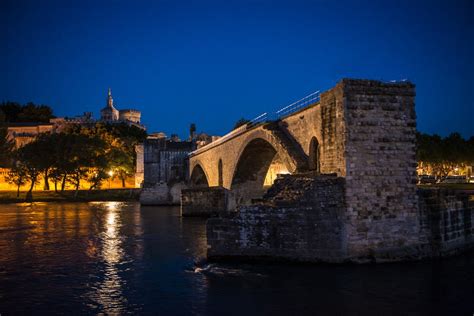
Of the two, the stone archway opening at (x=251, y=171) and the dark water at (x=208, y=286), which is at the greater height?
the stone archway opening at (x=251, y=171)

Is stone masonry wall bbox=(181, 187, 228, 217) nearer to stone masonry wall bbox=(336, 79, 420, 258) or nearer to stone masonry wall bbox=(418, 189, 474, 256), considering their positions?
stone masonry wall bbox=(418, 189, 474, 256)

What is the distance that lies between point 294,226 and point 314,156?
6.84m

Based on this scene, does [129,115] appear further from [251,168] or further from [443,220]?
[443,220]

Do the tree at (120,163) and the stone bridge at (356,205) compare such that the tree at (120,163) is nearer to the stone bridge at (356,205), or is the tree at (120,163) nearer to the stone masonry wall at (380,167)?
the stone bridge at (356,205)

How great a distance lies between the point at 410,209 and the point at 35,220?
2969 cm

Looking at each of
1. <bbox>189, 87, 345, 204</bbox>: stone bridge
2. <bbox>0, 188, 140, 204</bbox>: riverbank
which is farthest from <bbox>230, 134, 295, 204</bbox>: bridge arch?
<bbox>0, 188, 140, 204</bbox>: riverbank

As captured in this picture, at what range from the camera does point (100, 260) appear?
748 inches

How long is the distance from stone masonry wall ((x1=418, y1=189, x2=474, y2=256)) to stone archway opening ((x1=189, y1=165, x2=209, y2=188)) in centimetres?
4068

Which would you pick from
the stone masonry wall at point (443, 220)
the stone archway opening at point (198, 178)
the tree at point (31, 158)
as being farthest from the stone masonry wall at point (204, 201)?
the tree at point (31, 158)

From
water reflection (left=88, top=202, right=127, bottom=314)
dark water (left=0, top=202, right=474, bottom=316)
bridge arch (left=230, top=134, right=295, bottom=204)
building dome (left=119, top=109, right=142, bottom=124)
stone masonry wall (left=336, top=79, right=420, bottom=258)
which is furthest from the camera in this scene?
building dome (left=119, top=109, right=142, bottom=124)

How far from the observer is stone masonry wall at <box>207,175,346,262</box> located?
16.3m

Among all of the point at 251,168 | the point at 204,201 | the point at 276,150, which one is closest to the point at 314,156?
the point at 276,150

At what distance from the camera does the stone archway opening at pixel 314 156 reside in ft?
72.5

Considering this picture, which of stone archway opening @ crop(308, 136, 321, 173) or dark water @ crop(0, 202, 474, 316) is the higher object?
stone archway opening @ crop(308, 136, 321, 173)
